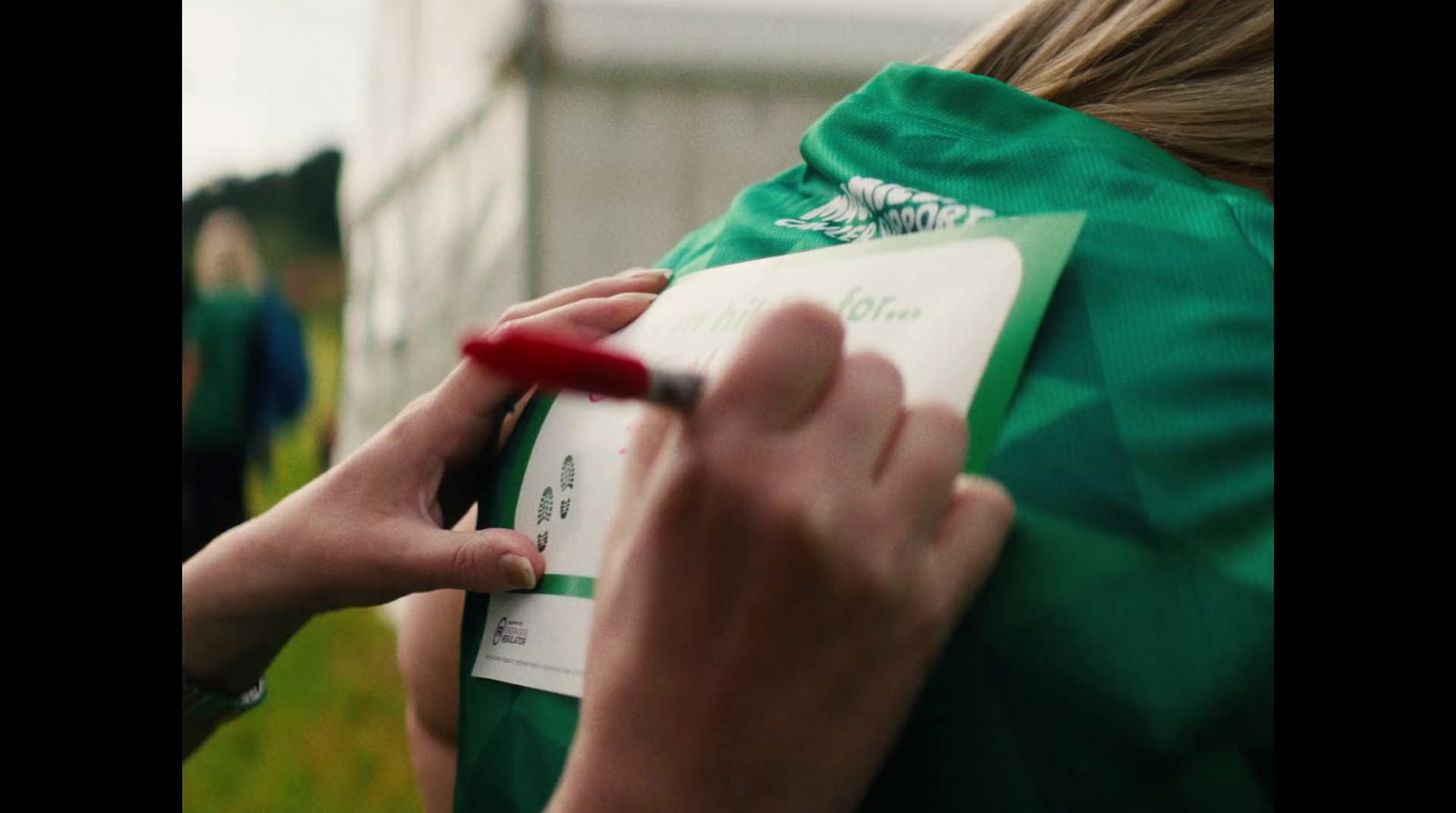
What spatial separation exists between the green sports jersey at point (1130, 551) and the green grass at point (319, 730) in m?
2.60

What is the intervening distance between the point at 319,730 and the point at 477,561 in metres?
2.89

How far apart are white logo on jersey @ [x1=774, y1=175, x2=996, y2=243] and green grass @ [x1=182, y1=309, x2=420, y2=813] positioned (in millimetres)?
2500

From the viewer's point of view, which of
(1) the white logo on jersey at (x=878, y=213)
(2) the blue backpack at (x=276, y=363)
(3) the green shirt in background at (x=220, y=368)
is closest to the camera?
(1) the white logo on jersey at (x=878, y=213)

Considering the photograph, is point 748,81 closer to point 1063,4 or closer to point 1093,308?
point 1063,4

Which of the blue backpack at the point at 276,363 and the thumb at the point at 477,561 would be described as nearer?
the thumb at the point at 477,561

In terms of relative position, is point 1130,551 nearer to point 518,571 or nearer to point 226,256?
point 518,571

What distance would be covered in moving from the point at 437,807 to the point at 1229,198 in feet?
2.68

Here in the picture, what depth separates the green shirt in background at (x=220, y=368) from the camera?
3.53 meters

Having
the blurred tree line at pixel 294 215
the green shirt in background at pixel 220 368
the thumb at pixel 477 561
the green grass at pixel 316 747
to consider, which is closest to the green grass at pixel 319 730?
the green grass at pixel 316 747

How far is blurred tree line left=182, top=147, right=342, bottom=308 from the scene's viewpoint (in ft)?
13.3

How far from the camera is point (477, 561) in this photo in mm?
679

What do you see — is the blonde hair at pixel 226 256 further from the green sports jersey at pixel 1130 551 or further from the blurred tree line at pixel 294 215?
the green sports jersey at pixel 1130 551

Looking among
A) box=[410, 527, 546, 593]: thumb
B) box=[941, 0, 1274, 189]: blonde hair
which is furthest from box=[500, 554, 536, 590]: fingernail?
box=[941, 0, 1274, 189]: blonde hair

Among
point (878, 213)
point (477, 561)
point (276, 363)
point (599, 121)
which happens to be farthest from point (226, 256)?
point (878, 213)
